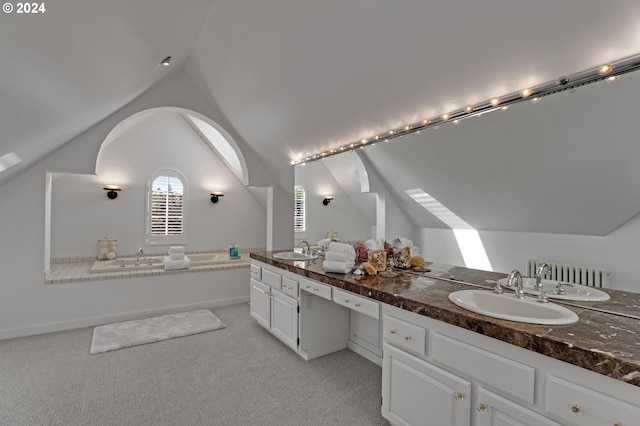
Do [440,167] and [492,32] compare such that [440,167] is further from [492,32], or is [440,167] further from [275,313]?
[275,313]

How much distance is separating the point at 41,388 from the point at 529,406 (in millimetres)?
3115

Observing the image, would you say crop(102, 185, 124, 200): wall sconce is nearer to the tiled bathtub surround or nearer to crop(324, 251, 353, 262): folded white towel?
the tiled bathtub surround

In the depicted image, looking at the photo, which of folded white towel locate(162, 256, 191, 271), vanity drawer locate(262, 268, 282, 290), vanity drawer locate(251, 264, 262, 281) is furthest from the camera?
folded white towel locate(162, 256, 191, 271)

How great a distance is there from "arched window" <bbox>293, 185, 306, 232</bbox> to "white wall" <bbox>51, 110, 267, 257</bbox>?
1940mm

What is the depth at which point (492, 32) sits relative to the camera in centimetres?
150

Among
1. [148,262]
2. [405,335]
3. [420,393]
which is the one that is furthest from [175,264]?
[420,393]

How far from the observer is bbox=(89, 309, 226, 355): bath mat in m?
3.10

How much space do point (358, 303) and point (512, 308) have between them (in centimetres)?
88

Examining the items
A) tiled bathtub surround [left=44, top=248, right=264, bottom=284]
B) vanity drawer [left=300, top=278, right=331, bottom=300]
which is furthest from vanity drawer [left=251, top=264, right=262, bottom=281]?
tiled bathtub surround [left=44, top=248, right=264, bottom=284]

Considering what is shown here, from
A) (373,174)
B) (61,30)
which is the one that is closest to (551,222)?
(373,174)

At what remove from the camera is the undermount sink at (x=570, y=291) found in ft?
5.05

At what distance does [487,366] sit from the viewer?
133cm

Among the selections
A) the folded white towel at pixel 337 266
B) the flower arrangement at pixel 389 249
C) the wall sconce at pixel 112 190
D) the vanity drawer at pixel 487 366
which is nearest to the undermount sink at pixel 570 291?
the vanity drawer at pixel 487 366

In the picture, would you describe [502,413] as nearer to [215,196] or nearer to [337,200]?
[337,200]
